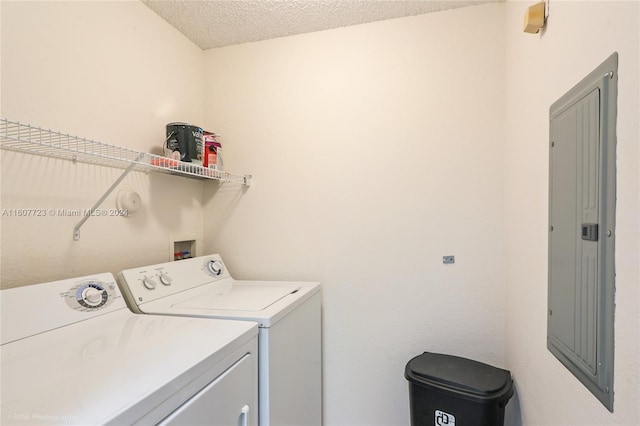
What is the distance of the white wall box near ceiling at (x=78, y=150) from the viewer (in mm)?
1083

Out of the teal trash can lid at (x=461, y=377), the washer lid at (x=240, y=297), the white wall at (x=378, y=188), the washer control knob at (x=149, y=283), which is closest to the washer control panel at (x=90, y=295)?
the washer control knob at (x=149, y=283)

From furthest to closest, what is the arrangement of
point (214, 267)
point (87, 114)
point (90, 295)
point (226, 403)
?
point (214, 267) < point (87, 114) < point (90, 295) < point (226, 403)

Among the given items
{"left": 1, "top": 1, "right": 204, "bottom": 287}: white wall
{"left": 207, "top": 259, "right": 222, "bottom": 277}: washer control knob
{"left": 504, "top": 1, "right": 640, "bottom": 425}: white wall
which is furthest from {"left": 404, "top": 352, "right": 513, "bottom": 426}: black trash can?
{"left": 1, "top": 1, "right": 204, "bottom": 287}: white wall

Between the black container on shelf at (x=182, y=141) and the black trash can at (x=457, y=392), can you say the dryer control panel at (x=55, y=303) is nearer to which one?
the black container on shelf at (x=182, y=141)

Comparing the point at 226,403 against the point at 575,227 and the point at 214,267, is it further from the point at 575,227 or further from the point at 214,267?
the point at 575,227

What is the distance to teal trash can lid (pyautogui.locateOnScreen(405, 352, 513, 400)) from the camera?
135cm

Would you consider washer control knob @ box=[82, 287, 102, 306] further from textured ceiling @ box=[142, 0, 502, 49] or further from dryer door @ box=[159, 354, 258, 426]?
textured ceiling @ box=[142, 0, 502, 49]

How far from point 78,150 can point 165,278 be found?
0.66 metres

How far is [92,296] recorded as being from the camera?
1228 mm

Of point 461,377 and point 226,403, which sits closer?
point 226,403

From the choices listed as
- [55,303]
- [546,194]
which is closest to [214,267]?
[55,303]

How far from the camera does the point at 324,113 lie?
1935 millimetres

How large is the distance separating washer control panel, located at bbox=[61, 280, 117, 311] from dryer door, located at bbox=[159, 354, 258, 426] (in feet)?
2.11

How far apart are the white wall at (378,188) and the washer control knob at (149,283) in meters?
0.65
